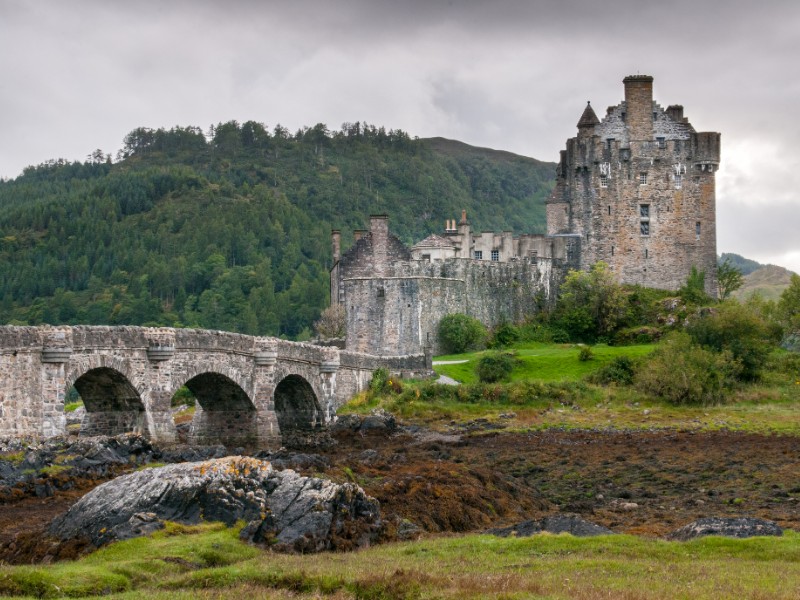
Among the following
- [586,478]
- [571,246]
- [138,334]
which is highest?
[571,246]

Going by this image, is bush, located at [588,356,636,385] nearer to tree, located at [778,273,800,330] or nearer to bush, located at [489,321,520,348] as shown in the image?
bush, located at [489,321,520,348]

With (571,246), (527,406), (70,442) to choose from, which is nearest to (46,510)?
(70,442)

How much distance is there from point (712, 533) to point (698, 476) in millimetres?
12608

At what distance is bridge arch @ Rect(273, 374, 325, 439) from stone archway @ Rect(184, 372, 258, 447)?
163 inches

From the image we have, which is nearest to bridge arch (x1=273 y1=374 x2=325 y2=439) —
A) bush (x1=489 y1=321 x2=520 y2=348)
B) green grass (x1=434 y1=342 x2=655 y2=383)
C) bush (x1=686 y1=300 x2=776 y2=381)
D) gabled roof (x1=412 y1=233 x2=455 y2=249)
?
green grass (x1=434 y1=342 x2=655 y2=383)

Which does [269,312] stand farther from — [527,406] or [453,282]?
[527,406]

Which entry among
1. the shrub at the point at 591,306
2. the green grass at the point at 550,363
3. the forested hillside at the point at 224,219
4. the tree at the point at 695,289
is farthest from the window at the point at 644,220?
the forested hillside at the point at 224,219

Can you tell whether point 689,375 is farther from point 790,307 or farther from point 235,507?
point 235,507

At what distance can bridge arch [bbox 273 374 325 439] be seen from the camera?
50.8 meters

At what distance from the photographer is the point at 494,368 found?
58406 millimetres

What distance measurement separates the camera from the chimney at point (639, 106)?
73.6m

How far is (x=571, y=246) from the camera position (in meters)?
74.6

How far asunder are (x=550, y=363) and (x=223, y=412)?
20.0 metres

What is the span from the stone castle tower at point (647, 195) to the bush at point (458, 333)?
11.0m
